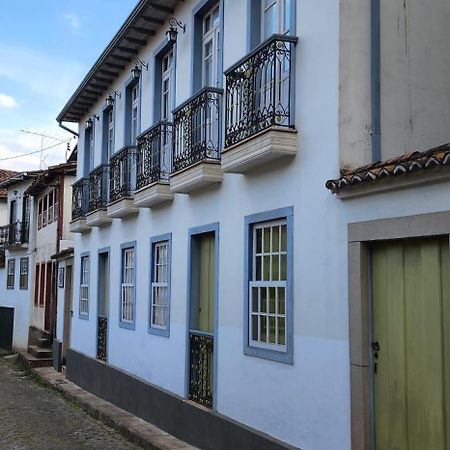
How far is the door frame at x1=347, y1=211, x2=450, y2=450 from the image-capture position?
18.0ft

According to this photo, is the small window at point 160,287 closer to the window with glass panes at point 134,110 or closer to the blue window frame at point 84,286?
the window with glass panes at point 134,110

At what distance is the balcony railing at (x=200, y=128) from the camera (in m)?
8.36

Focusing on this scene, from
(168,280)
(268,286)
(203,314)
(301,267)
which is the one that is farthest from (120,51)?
(301,267)

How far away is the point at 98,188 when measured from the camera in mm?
13594

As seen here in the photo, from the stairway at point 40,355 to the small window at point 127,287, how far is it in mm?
7706

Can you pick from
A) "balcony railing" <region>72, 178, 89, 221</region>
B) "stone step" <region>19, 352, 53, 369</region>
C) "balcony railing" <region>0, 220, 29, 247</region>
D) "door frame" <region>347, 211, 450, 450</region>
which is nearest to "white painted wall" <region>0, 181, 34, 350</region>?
"balcony railing" <region>0, 220, 29, 247</region>

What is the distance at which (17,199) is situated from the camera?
28.6m

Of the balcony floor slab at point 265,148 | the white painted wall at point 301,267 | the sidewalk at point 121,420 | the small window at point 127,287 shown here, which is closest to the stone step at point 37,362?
the sidewalk at point 121,420

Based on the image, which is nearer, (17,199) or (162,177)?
(162,177)

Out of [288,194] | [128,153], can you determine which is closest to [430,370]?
[288,194]

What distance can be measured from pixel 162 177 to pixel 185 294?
1.91m

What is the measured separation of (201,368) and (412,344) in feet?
13.4

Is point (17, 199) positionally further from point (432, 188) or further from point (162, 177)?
point (432, 188)

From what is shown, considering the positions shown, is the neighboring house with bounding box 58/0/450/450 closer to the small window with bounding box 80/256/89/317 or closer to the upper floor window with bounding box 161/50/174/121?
the upper floor window with bounding box 161/50/174/121
